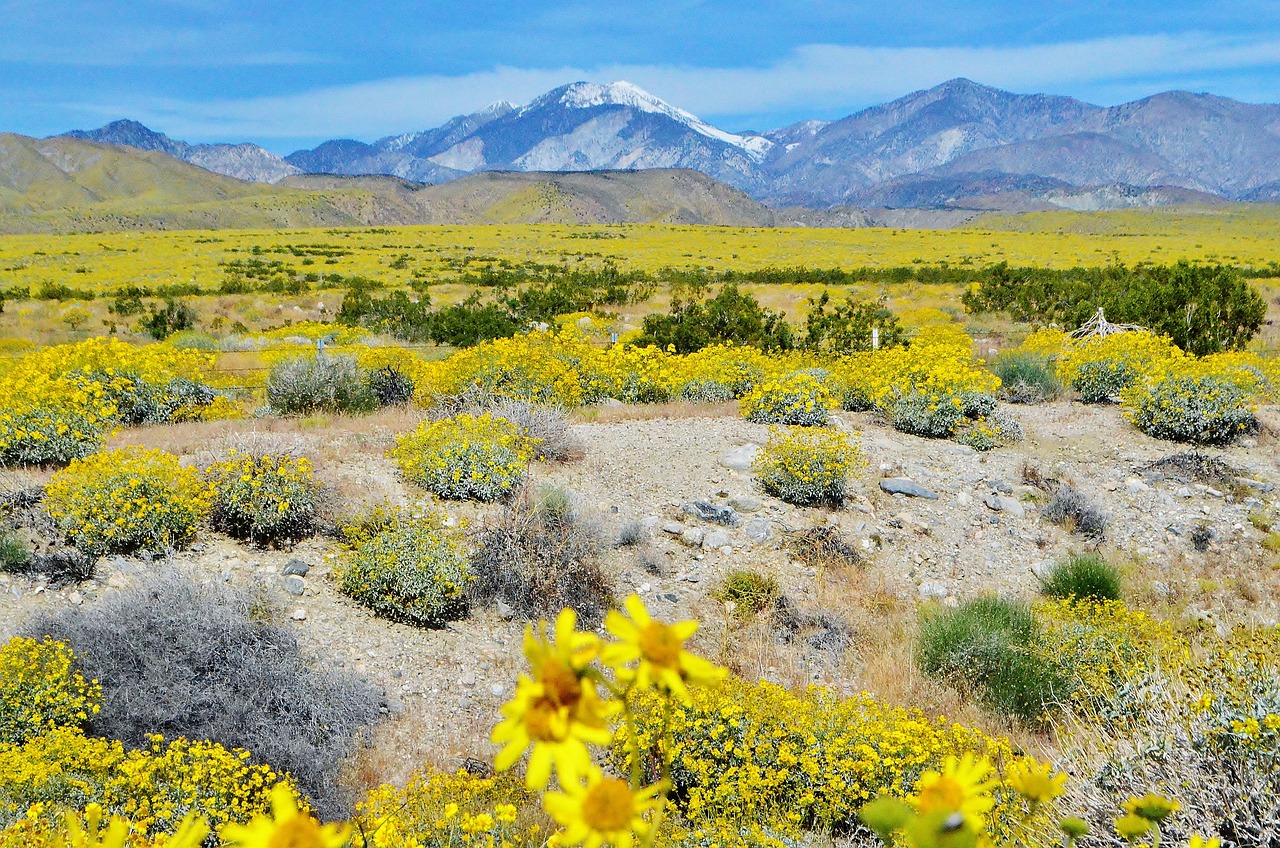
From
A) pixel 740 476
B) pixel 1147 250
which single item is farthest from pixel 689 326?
pixel 1147 250

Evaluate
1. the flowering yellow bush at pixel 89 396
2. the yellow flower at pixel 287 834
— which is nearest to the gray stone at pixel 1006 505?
the yellow flower at pixel 287 834

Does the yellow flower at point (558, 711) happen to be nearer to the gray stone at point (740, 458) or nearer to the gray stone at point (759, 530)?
the gray stone at point (759, 530)

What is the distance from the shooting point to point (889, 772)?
3.88 m

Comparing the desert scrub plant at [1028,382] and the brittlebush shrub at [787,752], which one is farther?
the desert scrub plant at [1028,382]

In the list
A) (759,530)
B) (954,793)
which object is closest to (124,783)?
(954,793)

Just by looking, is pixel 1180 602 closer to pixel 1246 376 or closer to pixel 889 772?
pixel 889 772

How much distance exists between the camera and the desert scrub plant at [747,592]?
6.68 m

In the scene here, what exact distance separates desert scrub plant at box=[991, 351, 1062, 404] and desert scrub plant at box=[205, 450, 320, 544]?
11.7 m

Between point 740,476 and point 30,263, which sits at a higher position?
point 30,263

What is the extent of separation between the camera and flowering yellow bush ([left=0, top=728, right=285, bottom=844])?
3525mm

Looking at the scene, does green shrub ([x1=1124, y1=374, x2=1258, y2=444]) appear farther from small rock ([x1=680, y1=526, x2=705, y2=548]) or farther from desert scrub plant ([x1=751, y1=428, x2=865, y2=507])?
small rock ([x1=680, y1=526, x2=705, y2=548])

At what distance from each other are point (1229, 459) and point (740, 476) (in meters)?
7.20

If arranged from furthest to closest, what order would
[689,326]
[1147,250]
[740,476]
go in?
[1147,250], [689,326], [740,476]

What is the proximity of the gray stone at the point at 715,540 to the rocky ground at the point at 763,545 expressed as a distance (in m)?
0.02
